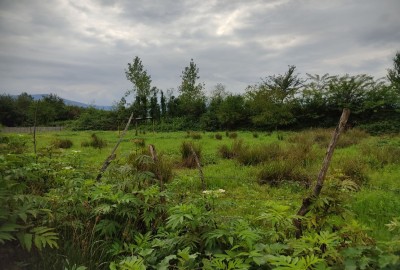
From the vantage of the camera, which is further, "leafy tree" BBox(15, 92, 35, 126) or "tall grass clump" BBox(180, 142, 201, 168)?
"leafy tree" BBox(15, 92, 35, 126)

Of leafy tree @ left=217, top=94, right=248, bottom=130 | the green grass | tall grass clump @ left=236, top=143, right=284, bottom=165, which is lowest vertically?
the green grass

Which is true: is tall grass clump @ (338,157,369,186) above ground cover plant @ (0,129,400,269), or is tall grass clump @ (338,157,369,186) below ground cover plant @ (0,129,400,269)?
below

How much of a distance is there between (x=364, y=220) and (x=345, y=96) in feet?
70.7

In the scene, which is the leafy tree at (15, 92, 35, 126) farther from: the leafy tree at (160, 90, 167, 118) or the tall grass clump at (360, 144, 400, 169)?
the tall grass clump at (360, 144, 400, 169)

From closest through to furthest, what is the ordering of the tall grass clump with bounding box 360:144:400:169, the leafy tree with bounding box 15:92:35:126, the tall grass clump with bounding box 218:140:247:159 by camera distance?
the tall grass clump with bounding box 360:144:400:169 < the tall grass clump with bounding box 218:140:247:159 < the leafy tree with bounding box 15:92:35:126

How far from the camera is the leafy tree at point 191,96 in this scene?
1232 inches

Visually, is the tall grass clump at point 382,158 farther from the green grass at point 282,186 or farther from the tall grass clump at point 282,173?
the tall grass clump at point 282,173

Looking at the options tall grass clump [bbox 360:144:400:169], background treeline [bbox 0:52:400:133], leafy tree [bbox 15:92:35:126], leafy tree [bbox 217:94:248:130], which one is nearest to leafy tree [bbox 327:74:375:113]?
background treeline [bbox 0:52:400:133]

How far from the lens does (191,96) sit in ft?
110

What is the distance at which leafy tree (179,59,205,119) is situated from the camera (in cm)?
3130

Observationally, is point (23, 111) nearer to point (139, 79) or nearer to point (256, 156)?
point (139, 79)

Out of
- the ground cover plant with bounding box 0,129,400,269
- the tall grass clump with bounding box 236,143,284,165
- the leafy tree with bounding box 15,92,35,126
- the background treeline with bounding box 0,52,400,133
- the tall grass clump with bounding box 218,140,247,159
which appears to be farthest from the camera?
the leafy tree with bounding box 15,92,35,126

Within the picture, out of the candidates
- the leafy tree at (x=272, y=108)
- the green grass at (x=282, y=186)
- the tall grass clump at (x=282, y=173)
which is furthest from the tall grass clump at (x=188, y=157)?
the leafy tree at (x=272, y=108)

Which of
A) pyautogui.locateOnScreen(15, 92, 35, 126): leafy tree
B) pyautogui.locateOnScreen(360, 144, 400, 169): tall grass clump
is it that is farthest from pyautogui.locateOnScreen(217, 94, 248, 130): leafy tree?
pyautogui.locateOnScreen(15, 92, 35, 126): leafy tree
